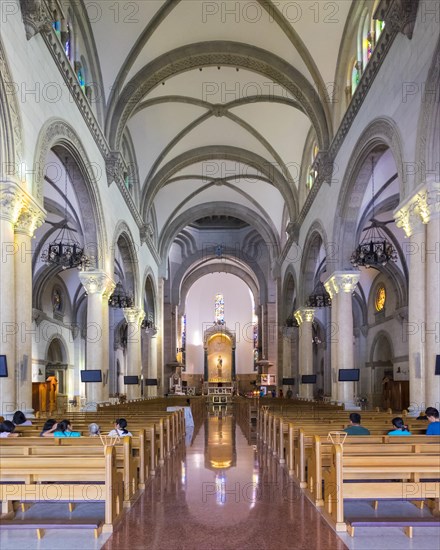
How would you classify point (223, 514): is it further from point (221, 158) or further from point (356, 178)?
point (221, 158)

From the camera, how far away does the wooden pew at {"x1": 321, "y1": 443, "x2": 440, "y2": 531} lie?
21.4 ft

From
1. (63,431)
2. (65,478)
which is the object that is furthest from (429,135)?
(65,478)

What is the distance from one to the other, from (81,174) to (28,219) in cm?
616

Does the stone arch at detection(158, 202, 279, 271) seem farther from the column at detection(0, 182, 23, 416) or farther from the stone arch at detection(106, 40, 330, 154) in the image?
the column at detection(0, 182, 23, 416)

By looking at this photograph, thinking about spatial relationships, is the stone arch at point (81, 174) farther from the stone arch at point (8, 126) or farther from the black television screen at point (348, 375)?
the black television screen at point (348, 375)

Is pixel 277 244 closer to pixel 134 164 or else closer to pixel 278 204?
pixel 278 204

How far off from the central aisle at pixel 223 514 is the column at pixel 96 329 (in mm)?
8472

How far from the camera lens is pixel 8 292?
1147 centimetres

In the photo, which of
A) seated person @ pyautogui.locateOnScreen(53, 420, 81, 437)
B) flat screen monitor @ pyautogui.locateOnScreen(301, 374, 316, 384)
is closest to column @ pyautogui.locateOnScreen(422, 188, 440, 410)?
seated person @ pyautogui.locateOnScreen(53, 420, 81, 437)

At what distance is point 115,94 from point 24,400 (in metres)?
12.4

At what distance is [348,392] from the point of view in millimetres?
19266

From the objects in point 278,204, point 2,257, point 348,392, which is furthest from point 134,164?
point 2,257

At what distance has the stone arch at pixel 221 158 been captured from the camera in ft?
97.3

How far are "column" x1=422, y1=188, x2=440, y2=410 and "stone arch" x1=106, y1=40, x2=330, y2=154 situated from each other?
33.7ft
